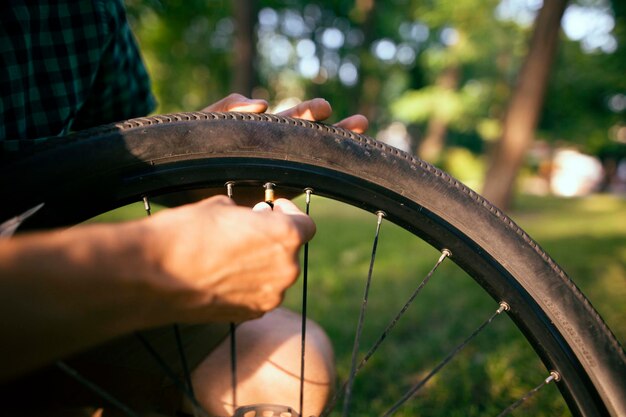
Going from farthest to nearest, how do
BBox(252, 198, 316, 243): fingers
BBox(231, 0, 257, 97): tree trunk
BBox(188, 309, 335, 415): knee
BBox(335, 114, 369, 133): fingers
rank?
1. BBox(231, 0, 257, 97): tree trunk
2. BBox(188, 309, 335, 415): knee
3. BBox(335, 114, 369, 133): fingers
4. BBox(252, 198, 316, 243): fingers

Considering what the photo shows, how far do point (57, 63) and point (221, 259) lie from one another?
77 centimetres

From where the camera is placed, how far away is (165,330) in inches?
51.8

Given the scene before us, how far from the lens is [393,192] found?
3.27 feet

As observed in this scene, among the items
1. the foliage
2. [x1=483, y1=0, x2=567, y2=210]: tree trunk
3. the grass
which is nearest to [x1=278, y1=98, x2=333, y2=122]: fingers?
the grass

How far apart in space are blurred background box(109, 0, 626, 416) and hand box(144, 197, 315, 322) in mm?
1563

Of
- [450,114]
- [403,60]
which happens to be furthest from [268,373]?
[403,60]

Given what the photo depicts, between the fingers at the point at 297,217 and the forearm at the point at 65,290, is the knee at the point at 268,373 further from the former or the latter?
the forearm at the point at 65,290

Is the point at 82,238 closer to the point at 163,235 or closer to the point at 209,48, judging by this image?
the point at 163,235

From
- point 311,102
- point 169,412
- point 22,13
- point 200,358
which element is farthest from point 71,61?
point 169,412

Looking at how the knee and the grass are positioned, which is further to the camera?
the grass

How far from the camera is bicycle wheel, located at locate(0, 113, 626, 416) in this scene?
926 mm

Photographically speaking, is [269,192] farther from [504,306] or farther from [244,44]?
[244,44]

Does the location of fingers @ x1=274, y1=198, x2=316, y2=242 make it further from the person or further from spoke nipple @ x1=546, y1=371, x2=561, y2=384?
spoke nipple @ x1=546, y1=371, x2=561, y2=384

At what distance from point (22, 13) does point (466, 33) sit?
48.1 feet
